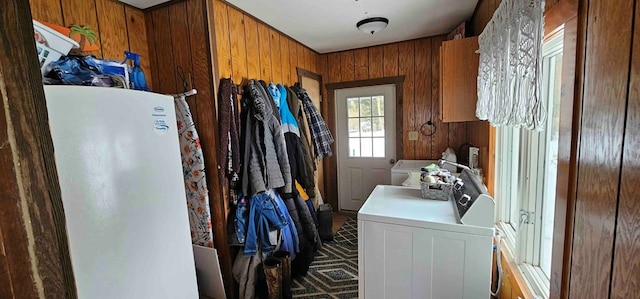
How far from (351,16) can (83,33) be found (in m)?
1.85

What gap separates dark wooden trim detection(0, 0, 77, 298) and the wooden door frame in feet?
10.2

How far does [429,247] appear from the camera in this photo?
131 cm

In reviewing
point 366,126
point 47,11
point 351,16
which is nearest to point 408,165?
point 366,126

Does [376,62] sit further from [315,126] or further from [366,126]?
[315,126]

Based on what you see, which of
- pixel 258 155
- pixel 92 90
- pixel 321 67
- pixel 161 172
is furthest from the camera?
pixel 321 67

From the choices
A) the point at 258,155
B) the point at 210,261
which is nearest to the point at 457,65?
the point at 258,155

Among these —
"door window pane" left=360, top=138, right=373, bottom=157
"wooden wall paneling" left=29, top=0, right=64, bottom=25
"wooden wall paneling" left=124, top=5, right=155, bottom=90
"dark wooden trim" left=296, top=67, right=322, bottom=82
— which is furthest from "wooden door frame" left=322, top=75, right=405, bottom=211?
"wooden wall paneling" left=29, top=0, right=64, bottom=25

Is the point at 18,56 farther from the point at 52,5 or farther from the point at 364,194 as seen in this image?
the point at 364,194

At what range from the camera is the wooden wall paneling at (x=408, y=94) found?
302cm

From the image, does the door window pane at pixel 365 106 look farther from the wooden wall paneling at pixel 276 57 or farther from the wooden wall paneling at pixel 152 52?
the wooden wall paneling at pixel 152 52

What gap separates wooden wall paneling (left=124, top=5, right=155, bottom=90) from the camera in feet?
6.10

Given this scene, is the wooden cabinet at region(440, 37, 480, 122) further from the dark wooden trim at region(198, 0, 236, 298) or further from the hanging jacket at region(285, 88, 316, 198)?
the dark wooden trim at region(198, 0, 236, 298)

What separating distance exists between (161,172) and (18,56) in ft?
3.67

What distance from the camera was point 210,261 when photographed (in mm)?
1887
